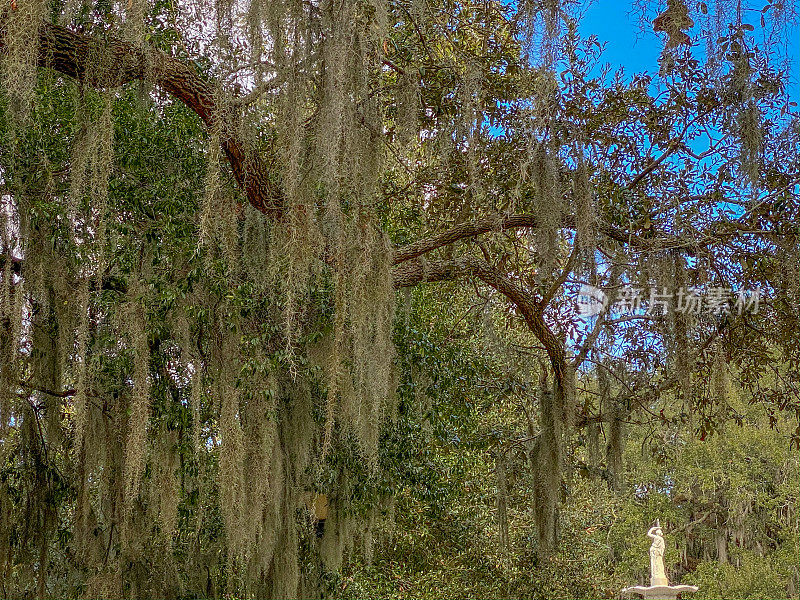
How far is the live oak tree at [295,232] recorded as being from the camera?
2.81 meters

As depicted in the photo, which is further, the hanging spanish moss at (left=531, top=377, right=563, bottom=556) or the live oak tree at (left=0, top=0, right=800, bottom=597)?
the hanging spanish moss at (left=531, top=377, right=563, bottom=556)

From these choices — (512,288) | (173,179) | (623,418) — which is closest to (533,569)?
(623,418)

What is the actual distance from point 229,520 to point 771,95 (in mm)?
2716

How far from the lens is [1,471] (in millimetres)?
3785

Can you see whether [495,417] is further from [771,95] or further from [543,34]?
[543,34]

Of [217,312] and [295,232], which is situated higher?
[295,232]

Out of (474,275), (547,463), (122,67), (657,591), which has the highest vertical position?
(122,67)

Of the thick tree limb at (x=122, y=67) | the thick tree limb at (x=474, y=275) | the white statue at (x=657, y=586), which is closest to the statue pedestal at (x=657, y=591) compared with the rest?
the white statue at (x=657, y=586)

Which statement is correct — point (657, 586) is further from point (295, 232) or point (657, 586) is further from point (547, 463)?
point (295, 232)

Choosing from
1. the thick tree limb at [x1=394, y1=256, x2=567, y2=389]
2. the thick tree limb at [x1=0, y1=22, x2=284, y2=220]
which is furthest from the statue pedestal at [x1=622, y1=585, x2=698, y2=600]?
the thick tree limb at [x1=0, y1=22, x2=284, y2=220]

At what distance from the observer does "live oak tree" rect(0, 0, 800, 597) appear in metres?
2.81

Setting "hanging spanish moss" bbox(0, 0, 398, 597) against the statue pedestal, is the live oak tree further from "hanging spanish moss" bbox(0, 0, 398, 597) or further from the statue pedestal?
the statue pedestal

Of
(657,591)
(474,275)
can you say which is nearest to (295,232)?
(474,275)

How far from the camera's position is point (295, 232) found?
277 cm
